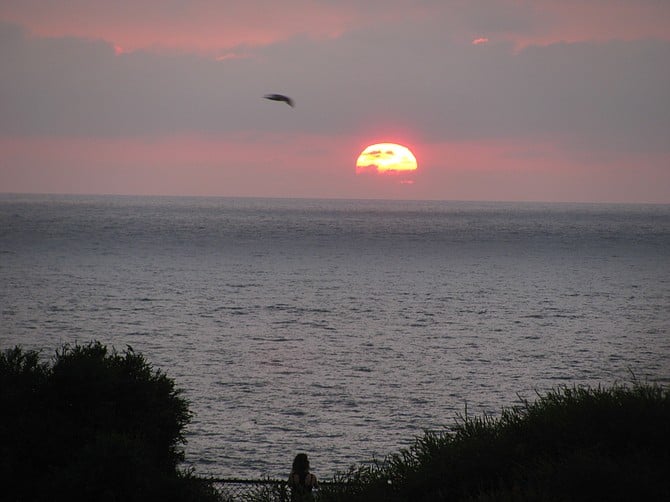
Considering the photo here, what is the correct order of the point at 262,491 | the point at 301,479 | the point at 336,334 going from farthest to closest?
1. the point at 336,334
2. the point at 262,491
3. the point at 301,479

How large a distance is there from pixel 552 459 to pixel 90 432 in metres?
9.89

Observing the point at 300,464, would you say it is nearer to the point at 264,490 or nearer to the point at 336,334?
the point at 264,490

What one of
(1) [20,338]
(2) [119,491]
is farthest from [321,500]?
(1) [20,338]

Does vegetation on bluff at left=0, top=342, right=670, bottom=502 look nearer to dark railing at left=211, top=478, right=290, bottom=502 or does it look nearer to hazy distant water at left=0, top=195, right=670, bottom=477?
dark railing at left=211, top=478, right=290, bottom=502

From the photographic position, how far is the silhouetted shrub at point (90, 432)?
51.9 feet

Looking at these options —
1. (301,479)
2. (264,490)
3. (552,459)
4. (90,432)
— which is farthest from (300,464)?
(90,432)

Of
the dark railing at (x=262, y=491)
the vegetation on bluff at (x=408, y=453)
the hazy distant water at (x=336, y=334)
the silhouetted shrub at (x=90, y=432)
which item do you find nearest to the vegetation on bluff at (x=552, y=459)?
the vegetation on bluff at (x=408, y=453)

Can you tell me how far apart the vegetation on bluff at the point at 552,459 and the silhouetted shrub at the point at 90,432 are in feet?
12.1

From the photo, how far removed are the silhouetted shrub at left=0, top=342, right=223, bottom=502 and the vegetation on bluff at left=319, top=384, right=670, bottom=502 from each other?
3.69 meters

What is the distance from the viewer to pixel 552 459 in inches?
563

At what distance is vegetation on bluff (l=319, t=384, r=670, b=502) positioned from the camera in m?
13.1

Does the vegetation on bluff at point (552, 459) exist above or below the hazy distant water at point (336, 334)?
above

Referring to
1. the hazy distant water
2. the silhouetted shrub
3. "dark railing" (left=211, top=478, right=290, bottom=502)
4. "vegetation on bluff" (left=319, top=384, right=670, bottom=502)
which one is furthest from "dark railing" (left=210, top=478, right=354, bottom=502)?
the hazy distant water

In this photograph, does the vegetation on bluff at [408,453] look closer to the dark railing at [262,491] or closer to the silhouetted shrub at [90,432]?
the silhouetted shrub at [90,432]
